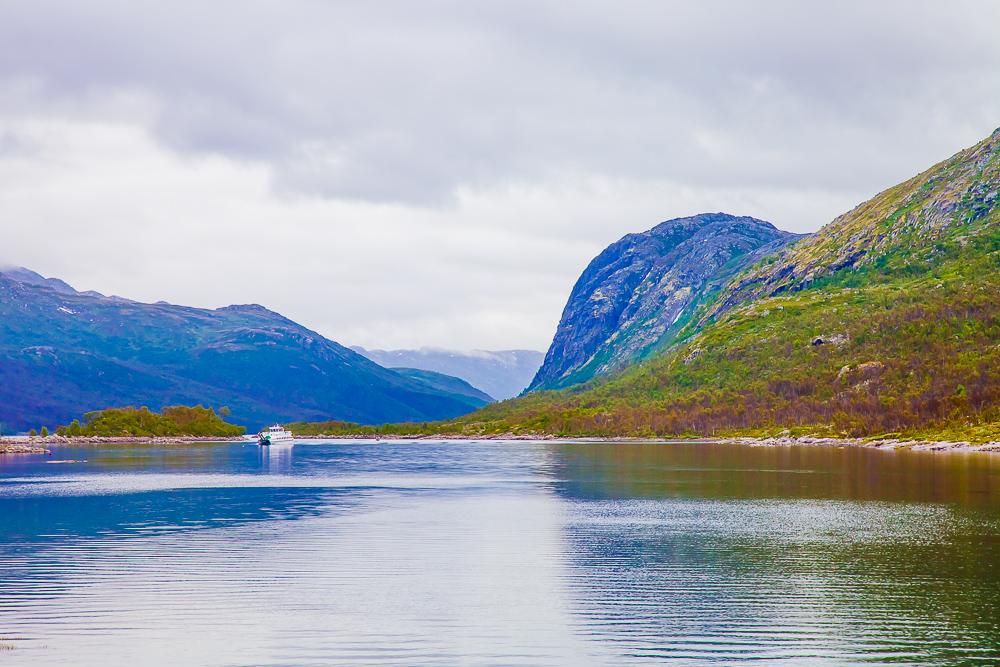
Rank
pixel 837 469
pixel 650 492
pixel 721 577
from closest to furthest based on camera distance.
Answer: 1. pixel 721 577
2. pixel 650 492
3. pixel 837 469

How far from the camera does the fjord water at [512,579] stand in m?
45.1

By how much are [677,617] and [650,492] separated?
76.4m

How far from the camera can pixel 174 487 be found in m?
146

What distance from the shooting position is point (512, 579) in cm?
6325

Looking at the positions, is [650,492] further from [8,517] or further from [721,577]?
[8,517]

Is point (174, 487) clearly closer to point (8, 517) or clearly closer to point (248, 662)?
point (8, 517)

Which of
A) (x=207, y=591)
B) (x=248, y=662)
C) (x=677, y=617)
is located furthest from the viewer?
(x=207, y=591)

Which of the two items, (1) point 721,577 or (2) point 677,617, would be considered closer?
(2) point 677,617

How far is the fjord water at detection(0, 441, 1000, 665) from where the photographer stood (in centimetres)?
4506

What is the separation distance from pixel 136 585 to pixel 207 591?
513cm

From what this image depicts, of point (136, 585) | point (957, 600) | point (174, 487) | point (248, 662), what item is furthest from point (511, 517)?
point (174, 487)

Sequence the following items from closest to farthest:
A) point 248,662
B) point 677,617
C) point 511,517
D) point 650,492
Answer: point 248,662, point 677,617, point 511,517, point 650,492

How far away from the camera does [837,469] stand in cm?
16238

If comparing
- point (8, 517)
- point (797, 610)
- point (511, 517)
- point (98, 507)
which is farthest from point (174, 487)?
point (797, 610)
